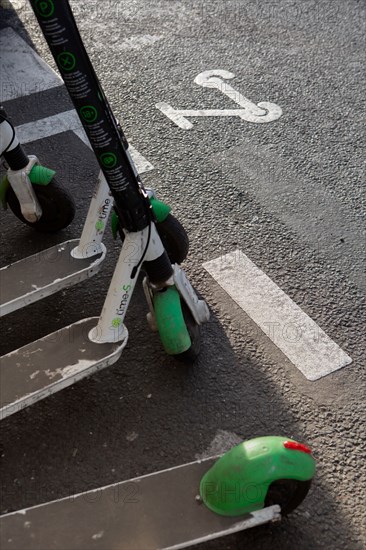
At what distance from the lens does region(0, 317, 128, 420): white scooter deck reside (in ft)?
8.01

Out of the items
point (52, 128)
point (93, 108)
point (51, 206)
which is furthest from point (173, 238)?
point (52, 128)

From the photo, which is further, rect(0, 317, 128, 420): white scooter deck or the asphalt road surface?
the asphalt road surface

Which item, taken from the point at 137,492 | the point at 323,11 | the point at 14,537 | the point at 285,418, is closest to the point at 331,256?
the point at 285,418

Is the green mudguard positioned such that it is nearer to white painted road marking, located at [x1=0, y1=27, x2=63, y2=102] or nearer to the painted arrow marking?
the painted arrow marking

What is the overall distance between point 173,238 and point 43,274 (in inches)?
20.8

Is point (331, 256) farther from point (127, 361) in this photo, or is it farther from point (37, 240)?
point (37, 240)

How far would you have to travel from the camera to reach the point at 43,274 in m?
2.91

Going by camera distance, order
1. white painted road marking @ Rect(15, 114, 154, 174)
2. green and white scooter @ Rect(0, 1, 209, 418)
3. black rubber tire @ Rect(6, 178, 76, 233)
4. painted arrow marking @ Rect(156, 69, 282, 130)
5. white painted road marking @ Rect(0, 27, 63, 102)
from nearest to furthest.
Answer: green and white scooter @ Rect(0, 1, 209, 418)
black rubber tire @ Rect(6, 178, 76, 233)
white painted road marking @ Rect(15, 114, 154, 174)
painted arrow marking @ Rect(156, 69, 282, 130)
white painted road marking @ Rect(0, 27, 63, 102)

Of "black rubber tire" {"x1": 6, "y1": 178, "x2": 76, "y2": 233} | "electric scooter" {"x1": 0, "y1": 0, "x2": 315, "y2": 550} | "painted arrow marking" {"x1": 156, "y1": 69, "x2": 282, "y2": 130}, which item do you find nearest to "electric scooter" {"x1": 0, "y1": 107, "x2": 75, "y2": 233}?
"black rubber tire" {"x1": 6, "y1": 178, "x2": 76, "y2": 233}

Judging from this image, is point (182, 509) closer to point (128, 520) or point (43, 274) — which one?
point (128, 520)

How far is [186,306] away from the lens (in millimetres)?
2756

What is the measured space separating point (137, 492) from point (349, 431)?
0.81m

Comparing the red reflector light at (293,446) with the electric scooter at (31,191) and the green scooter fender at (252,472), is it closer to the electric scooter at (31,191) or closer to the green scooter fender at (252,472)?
the green scooter fender at (252,472)

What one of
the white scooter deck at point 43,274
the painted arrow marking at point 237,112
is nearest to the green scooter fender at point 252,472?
the white scooter deck at point 43,274
